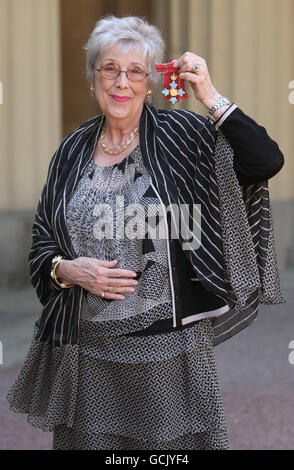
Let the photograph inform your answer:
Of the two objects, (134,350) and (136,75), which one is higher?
(136,75)

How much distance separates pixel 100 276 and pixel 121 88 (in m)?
0.65

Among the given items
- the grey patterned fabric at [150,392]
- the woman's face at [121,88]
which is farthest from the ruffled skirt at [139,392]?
the woman's face at [121,88]

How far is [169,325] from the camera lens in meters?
2.78

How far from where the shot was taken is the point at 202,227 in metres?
2.77

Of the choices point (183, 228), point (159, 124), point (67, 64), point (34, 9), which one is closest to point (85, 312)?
point (183, 228)

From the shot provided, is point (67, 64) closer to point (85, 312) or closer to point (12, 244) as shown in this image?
point (12, 244)

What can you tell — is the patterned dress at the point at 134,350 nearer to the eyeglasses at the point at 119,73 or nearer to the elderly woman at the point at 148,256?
the elderly woman at the point at 148,256

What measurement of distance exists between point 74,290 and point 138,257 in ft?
0.95

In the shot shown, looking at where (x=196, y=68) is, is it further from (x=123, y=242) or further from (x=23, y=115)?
(x=23, y=115)

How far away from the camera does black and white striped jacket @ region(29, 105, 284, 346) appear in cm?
273

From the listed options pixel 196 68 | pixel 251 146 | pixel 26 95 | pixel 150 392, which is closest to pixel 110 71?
pixel 196 68

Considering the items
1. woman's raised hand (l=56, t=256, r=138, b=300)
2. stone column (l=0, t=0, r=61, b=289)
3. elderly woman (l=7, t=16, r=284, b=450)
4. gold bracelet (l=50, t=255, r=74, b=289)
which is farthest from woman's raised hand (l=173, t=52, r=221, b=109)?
stone column (l=0, t=0, r=61, b=289)

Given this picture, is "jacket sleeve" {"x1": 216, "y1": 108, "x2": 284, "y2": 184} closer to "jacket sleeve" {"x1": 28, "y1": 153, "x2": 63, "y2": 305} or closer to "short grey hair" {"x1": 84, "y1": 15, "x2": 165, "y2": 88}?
"short grey hair" {"x1": 84, "y1": 15, "x2": 165, "y2": 88}

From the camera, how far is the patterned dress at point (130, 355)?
2756 millimetres
